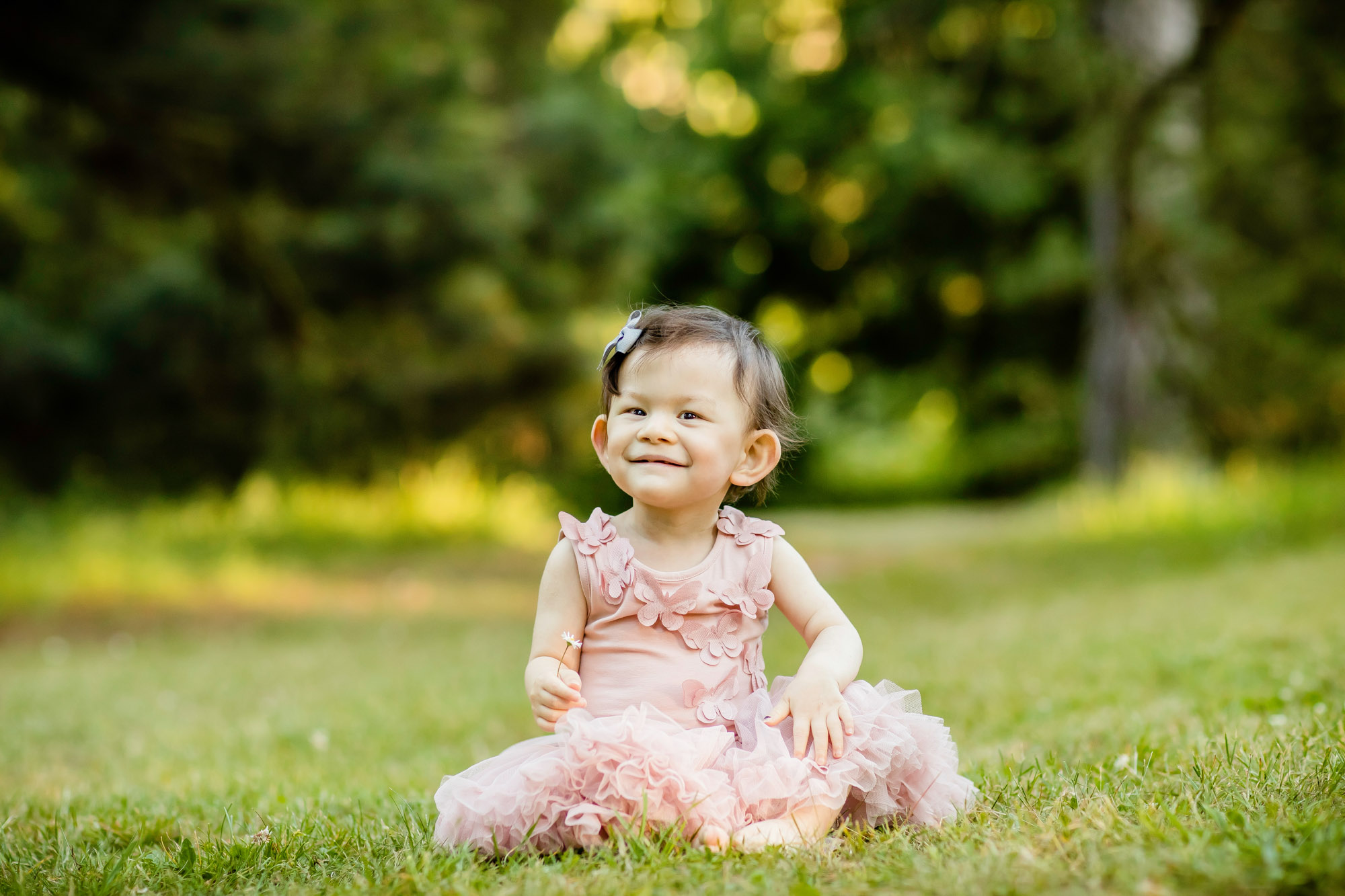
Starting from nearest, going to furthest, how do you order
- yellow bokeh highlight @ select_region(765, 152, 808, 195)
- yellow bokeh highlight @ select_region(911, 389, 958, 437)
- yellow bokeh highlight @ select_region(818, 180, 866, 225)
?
yellow bokeh highlight @ select_region(765, 152, 808, 195), yellow bokeh highlight @ select_region(818, 180, 866, 225), yellow bokeh highlight @ select_region(911, 389, 958, 437)

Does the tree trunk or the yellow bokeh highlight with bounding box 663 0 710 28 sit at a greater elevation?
the yellow bokeh highlight with bounding box 663 0 710 28

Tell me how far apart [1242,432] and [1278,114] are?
5.12 m

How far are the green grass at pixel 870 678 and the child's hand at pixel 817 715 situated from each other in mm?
201

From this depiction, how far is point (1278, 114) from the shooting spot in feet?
33.2

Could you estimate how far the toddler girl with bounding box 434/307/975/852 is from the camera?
7.47 feet

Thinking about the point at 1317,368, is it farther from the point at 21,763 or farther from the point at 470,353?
the point at 21,763

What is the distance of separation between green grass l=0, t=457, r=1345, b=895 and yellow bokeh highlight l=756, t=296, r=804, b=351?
46.8 feet

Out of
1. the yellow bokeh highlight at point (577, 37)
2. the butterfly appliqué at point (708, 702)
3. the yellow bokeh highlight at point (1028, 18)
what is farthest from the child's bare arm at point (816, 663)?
the yellow bokeh highlight at point (577, 37)

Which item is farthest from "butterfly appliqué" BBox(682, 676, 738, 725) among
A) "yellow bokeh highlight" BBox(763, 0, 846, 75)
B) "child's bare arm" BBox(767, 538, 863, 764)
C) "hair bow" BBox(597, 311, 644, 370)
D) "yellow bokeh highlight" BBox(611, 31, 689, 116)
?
"yellow bokeh highlight" BBox(611, 31, 689, 116)

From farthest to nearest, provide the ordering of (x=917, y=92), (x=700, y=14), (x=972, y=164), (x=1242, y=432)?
(x=700, y=14) < (x=972, y=164) < (x=1242, y=432) < (x=917, y=92)

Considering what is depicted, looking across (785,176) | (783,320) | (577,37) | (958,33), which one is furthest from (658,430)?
(783,320)

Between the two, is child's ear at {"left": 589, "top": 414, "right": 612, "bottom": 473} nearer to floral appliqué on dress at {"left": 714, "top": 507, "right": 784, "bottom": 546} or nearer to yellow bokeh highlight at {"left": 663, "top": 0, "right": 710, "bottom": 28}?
floral appliqué on dress at {"left": 714, "top": 507, "right": 784, "bottom": 546}

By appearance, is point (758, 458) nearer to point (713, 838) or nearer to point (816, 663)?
point (816, 663)

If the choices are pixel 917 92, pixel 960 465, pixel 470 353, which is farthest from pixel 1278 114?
pixel 960 465
